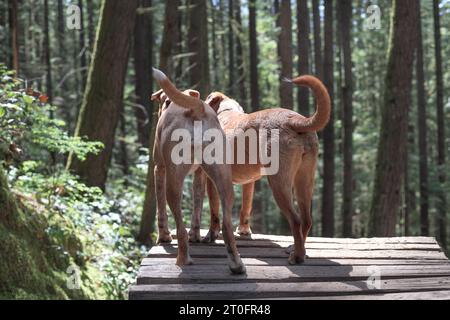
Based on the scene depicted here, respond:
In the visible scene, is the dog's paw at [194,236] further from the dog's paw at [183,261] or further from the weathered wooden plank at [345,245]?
the dog's paw at [183,261]

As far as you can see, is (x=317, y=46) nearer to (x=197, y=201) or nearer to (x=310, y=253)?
(x=310, y=253)

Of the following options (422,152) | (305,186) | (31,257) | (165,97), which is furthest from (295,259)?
(422,152)

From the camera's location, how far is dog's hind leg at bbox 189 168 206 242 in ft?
18.9

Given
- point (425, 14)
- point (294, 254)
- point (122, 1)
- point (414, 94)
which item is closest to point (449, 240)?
point (414, 94)

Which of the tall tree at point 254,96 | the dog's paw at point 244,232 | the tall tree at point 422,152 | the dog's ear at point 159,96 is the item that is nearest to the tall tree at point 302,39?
the tall tree at point 254,96

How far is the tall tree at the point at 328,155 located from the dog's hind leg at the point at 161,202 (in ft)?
41.7

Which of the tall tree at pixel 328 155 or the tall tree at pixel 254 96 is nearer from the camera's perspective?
the tall tree at pixel 328 155

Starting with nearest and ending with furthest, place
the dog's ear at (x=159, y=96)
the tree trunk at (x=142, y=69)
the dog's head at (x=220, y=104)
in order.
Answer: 1. the dog's ear at (x=159, y=96)
2. the dog's head at (x=220, y=104)
3. the tree trunk at (x=142, y=69)

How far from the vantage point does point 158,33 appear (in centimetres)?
3316

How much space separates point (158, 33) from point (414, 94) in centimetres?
1596

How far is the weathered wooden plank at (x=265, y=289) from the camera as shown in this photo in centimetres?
442

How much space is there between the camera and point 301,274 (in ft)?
16.3

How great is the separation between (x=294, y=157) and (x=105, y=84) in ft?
20.6

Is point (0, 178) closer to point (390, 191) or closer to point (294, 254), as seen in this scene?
point (294, 254)
